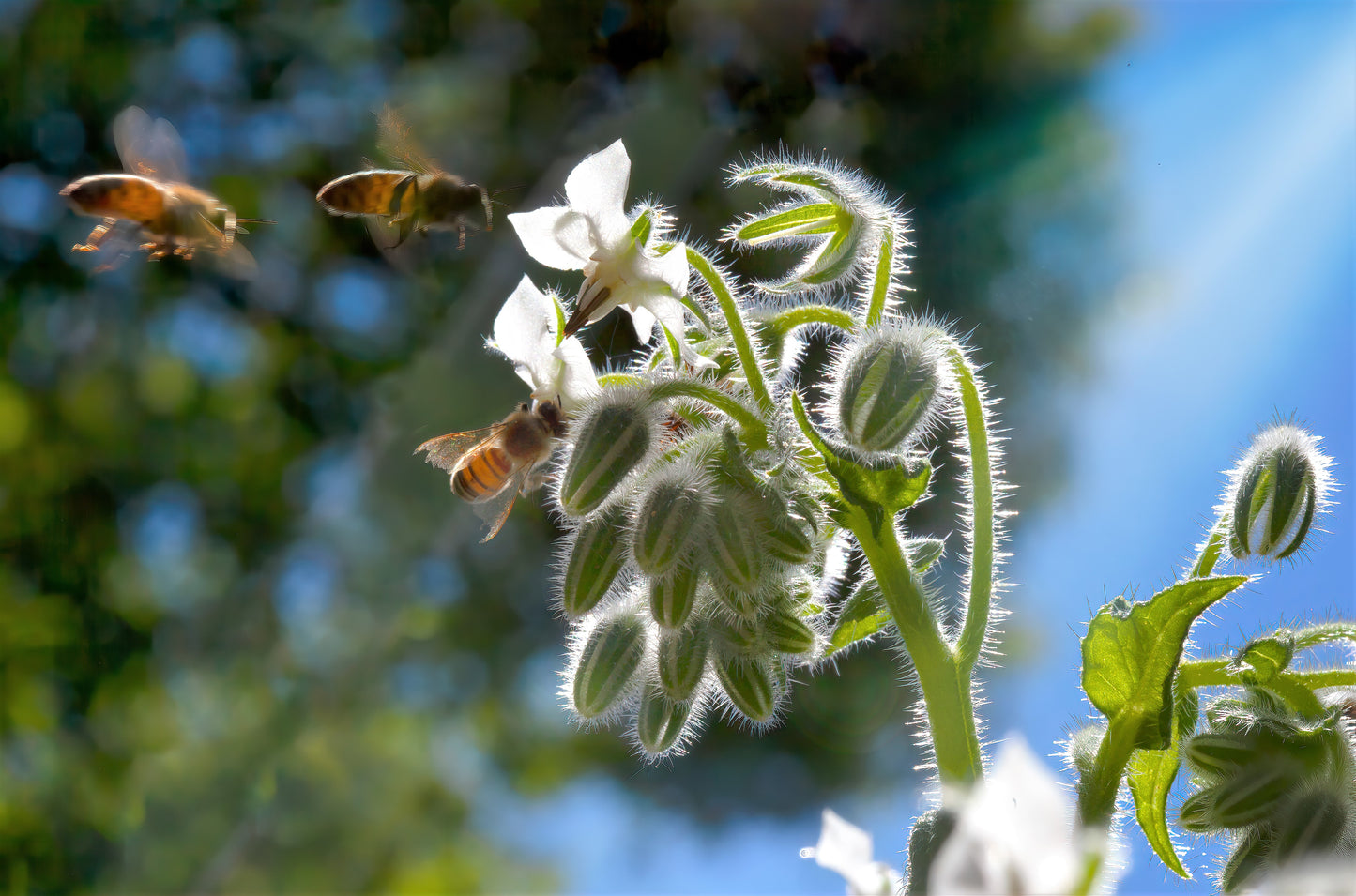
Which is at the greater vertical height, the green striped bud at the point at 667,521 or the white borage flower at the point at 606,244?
the white borage flower at the point at 606,244

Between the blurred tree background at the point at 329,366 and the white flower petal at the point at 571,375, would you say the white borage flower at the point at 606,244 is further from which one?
the blurred tree background at the point at 329,366

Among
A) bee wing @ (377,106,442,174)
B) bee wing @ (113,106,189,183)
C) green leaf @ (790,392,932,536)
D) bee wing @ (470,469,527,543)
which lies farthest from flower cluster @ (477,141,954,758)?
bee wing @ (113,106,189,183)

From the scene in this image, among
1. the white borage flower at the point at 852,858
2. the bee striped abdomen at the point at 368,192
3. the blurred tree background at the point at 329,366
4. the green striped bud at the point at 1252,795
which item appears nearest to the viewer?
the white borage flower at the point at 852,858

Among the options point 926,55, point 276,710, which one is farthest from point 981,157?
point 276,710

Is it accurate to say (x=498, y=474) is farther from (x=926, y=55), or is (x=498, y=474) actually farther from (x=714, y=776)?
(x=714, y=776)

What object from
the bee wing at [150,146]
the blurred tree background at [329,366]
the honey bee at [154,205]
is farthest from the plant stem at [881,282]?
the blurred tree background at [329,366]

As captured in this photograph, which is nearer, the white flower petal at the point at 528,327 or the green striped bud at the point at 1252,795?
the green striped bud at the point at 1252,795

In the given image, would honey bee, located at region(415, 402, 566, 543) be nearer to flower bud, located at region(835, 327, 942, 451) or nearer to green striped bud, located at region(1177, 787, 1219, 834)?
flower bud, located at region(835, 327, 942, 451)
